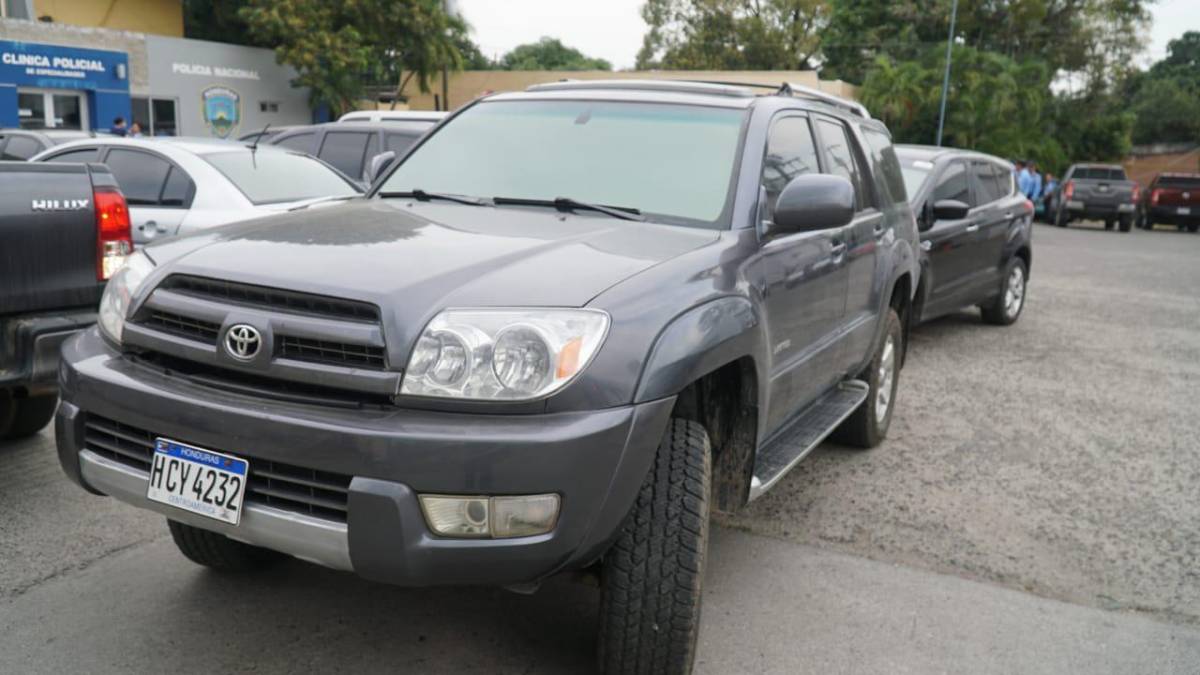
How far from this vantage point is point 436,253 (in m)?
3.01

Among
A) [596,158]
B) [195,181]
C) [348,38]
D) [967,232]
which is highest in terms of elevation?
[348,38]

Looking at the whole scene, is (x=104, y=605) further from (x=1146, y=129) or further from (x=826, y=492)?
(x=1146, y=129)

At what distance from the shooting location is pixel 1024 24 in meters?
42.9

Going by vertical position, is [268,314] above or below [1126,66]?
below

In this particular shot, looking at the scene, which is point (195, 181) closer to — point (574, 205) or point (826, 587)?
point (574, 205)

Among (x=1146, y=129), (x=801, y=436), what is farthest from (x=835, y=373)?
(x=1146, y=129)

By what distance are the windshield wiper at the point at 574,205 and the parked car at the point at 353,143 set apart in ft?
26.4

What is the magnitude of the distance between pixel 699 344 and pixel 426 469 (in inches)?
33.9

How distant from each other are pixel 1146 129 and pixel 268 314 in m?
64.7

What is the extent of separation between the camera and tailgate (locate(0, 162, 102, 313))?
431 centimetres

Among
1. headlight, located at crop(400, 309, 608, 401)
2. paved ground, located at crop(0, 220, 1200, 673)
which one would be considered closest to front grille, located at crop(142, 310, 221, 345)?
headlight, located at crop(400, 309, 608, 401)

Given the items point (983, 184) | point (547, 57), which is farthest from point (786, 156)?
point (547, 57)

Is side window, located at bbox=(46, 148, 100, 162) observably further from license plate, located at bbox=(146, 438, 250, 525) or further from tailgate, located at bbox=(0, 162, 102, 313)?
license plate, located at bbox=(146, 438, 250, 525)

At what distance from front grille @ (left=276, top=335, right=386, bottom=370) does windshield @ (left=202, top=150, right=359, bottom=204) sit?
5394 millimetres
